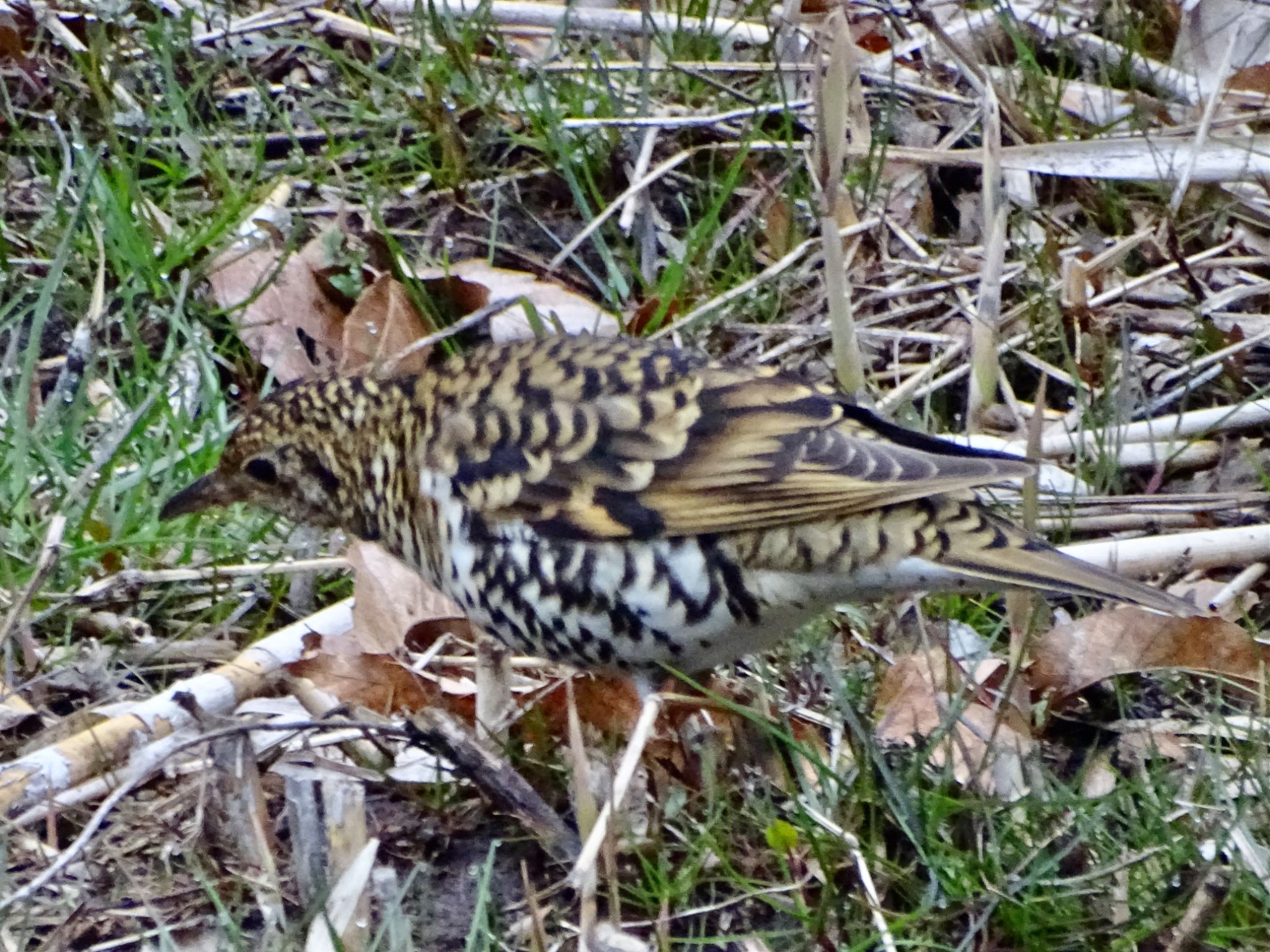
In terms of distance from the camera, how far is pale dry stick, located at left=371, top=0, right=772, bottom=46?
5.11 meters

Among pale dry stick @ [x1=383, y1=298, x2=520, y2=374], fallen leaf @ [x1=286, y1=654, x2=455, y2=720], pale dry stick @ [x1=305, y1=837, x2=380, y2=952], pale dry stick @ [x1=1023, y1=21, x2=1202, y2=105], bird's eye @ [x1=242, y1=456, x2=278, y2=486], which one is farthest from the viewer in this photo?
pale dry stick @ [x1=1023, y1=21, x2=1202, y2=105]

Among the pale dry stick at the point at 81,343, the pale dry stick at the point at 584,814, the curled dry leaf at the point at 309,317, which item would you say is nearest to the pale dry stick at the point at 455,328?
the curled dry leaf at the point at 309,317

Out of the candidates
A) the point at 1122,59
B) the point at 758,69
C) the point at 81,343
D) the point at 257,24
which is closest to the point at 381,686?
the point at 81,343

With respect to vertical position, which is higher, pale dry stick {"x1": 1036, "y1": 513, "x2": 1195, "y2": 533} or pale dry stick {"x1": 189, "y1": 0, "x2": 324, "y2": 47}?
pale dry stick {"x1": 189, "y1": 0, "x2": 324, "y2": 47}

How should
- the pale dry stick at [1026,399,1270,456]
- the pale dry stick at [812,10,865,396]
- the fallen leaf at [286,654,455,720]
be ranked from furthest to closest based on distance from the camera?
the pale dry stick at [1026,399,1270,456]
the fallen leaf at [286,654,455,720]
the pale dry stick at [812,10,865,396]

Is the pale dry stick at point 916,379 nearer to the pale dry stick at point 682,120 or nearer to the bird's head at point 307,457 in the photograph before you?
the pale dry stick at point 682,120

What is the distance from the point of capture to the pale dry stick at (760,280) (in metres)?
4.46

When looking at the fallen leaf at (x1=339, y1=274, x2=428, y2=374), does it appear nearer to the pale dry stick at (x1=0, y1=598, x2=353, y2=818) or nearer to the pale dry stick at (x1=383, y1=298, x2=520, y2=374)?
the pale dry stick at (x1=383, y1=298, x2=520, y2=374)

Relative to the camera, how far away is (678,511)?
315cm

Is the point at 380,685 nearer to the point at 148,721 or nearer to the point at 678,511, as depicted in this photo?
the point at 148,721

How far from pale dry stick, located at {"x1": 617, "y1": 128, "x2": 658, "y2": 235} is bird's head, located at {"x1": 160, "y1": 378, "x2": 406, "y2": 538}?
4.07 ft

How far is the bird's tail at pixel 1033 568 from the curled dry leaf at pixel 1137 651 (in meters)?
0.46

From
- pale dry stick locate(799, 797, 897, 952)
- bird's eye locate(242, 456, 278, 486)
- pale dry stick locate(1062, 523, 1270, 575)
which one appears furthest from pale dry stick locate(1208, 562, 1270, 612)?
bird's eye locate(242, 456, 278, 486)

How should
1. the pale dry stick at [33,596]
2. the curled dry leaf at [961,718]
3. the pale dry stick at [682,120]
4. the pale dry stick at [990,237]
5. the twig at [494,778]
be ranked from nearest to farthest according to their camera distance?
1. the twig at [494,778]
2. the curled dry leaf at [961,718]
3. the pale dry stick at [33,596]
4. the pale dry stick at [990,237]
5. the pale dry stick at [682,120]
